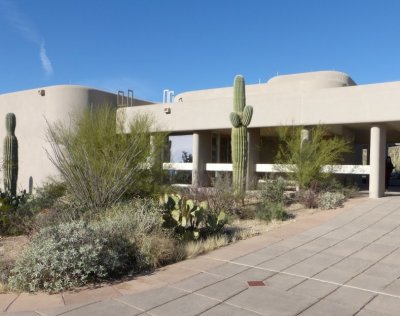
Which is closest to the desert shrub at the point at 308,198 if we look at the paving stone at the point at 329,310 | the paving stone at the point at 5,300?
the paving stone at the point at 329,310

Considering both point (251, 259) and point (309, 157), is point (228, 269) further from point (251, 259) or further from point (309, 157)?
point (309, 157)

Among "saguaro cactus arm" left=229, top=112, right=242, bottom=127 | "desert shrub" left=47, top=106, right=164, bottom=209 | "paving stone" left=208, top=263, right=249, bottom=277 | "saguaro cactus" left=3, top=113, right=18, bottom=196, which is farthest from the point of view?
"saguaro cactus" left=3, top=113, right=18, bottom=196

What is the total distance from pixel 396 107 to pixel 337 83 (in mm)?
7434

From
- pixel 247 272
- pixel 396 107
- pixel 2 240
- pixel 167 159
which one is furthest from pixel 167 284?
pixel 396 107

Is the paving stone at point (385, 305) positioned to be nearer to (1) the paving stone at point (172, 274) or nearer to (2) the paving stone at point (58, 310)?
(1) the paving stone at point (172, 274)

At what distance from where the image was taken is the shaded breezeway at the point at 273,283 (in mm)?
4559

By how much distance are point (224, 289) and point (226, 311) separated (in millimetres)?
731

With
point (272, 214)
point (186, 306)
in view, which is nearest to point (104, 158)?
point (272, 214)

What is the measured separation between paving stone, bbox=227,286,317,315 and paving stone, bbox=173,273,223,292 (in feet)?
1.91

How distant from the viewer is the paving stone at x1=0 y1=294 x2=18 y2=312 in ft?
15.2

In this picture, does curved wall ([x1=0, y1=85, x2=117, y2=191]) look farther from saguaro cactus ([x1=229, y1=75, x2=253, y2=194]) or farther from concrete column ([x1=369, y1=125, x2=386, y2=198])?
concrete column ([x1=369, y1=125, x2=386, y2=198])

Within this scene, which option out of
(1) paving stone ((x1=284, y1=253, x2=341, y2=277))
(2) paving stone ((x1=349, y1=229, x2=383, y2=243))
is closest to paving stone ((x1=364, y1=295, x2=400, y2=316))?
(1) paving stone ((x1=284, y1=253, x2=341, y2=277))

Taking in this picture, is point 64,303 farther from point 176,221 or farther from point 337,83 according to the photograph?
point 337,83

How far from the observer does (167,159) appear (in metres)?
14.3
